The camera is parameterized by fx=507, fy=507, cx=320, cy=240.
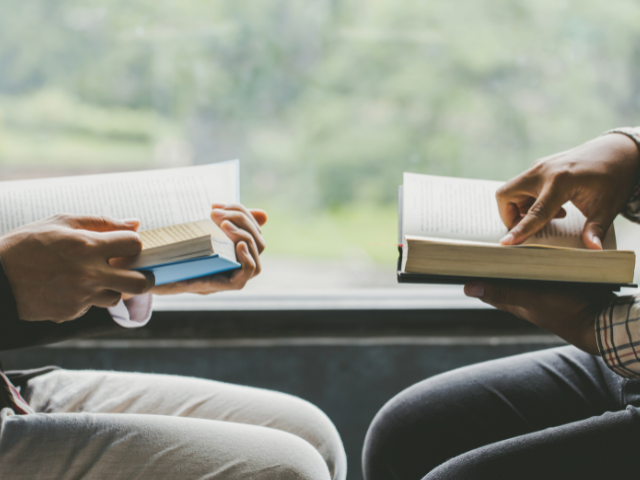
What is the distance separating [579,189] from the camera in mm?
733

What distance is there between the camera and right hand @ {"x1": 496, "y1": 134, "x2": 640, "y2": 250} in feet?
2.35

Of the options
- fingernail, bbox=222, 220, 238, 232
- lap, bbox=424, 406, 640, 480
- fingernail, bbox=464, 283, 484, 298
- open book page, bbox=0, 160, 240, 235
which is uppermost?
open book page, bbox=0, 160, 240, 235

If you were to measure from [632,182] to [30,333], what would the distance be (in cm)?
94

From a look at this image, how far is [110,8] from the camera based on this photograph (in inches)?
48.5

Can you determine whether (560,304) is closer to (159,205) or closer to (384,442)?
(384,442)

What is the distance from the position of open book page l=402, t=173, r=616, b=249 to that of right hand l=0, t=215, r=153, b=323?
0.38 metres

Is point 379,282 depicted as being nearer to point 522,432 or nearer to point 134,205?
point 522,432

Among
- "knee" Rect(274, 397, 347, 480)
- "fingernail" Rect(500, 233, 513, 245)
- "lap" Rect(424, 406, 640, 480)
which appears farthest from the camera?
"knee" Rect(274, 397, 347, 480)

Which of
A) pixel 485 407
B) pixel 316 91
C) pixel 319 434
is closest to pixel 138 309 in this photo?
pixel 319 434

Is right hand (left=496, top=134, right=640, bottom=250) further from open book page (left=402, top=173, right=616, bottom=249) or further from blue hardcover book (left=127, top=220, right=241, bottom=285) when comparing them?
blue hardcover book (left=127, top=220, right=241, bottom=285)

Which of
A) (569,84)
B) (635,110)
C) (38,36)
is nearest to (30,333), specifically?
(38,36)

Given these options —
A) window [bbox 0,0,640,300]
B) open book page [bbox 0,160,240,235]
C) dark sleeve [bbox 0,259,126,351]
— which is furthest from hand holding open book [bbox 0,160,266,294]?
window [bbox 0,0,640,300]

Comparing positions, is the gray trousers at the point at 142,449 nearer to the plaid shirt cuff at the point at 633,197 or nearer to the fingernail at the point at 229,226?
the fingernail at the point at 229,226

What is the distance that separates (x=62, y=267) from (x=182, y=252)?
0.49 ft
